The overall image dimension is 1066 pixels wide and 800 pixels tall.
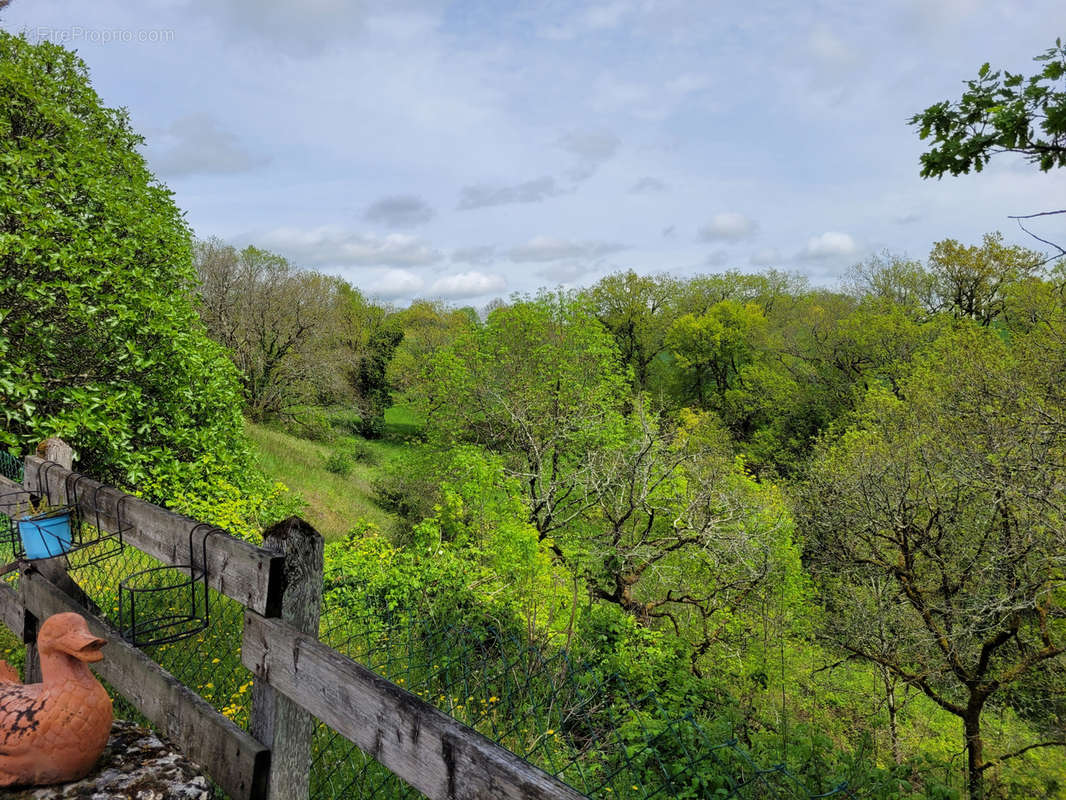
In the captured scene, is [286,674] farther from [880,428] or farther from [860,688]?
[880,428]

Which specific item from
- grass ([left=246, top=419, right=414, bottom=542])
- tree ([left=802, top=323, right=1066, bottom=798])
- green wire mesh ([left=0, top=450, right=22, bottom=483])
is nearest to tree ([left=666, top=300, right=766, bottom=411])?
tree ([left=802, top=323, right=1066, bottom=798])

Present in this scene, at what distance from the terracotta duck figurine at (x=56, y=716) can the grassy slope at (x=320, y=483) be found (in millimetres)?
13207

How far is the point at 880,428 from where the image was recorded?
22609 mm

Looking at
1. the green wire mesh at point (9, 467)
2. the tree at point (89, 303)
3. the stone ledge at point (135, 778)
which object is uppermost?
the tree at point (89, 303)

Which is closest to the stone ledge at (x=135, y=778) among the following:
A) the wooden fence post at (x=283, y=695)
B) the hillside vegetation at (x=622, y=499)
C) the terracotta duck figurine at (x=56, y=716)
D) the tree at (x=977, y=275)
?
the terracotta duck figurine at (x=56, y=716)

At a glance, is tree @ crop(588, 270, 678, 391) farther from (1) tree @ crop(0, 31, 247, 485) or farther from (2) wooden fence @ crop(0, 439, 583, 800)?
(2) wooden fence @ crop(0, 439, 583, 800)

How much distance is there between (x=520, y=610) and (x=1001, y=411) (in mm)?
13443

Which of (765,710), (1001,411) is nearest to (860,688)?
(765,710)

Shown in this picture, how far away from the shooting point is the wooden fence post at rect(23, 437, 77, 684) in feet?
11.3

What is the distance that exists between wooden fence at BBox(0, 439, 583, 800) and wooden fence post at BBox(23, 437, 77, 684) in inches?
7.3

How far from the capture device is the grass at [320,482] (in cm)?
1711

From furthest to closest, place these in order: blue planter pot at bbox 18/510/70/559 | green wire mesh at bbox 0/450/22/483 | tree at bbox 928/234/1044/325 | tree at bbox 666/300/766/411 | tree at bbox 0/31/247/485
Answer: tree at bbox 666/300/766/411 < tree at bbox 928/234/1044/325 < tree at bbox 0/31/247/485 < green wire mesh at bbox 0/450/22/483 < blue planter pot at bbox 18/510/70/559

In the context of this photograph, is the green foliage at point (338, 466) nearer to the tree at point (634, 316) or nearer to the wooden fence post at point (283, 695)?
the tree at point (634, 316)

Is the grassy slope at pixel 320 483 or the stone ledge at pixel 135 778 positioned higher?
the stone ledge at pixel 135 778
